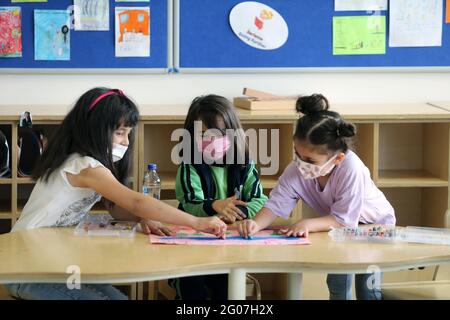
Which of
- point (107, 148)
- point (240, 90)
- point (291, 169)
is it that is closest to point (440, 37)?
point (240, 90)

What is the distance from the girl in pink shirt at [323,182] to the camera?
2.59 m

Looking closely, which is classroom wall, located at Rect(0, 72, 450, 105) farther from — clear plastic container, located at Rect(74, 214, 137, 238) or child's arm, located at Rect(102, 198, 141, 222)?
clear plastic container, located at Rect(74, 214, 137, 238)

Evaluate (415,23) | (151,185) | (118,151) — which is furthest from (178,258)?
(415,23)

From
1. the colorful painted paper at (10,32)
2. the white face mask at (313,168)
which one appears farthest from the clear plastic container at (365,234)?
the colorful painted paper at (10,32)

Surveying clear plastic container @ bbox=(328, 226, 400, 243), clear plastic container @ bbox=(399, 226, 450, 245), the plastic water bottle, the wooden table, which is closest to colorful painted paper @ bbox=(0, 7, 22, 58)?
the plastic water bottle

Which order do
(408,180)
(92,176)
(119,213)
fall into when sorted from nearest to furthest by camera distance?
1. (92,176)
2. (119,213)
3. (408,180)

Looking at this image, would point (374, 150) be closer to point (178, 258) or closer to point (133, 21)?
point (133, 21)

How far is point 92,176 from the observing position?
8.52ft

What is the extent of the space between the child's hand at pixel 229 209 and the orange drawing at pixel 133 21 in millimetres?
1413

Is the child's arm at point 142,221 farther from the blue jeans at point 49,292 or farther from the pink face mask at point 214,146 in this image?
the pink face mask at point 214,146

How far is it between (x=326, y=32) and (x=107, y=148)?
176 cm

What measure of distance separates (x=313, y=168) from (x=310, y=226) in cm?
19

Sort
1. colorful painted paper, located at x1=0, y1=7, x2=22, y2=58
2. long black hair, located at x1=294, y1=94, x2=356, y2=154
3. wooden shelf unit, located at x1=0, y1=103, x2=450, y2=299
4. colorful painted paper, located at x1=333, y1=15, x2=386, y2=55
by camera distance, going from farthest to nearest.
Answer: colorful painted paper, located at x1=333, y1=15, x2=386, y2=55
colorful painted paper, located at x1=0, y1=7, x2=22, y2=58
wooden shelf unit, located at x1=0, y1=103, x2=450, y2=299
long black hair, located at x1=294, y1=94, x2=356, y2=154

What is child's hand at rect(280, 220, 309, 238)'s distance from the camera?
2.51 metres
